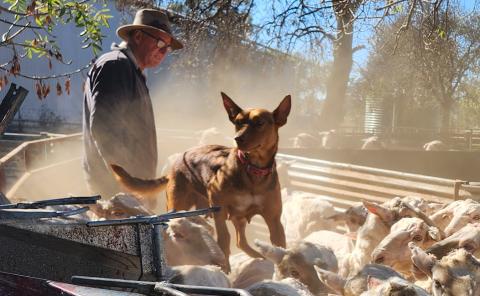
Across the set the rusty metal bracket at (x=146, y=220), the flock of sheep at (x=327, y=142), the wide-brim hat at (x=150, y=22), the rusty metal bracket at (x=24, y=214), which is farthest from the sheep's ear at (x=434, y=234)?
the flock of sheep at (x=327, y=142)

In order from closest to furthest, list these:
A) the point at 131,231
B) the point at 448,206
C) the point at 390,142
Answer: the point at 131,231 < the point at 448,206 < the point at 390,142

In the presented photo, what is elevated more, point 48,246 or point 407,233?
point 48,246

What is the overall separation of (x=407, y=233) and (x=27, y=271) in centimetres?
316

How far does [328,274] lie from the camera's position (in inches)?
135

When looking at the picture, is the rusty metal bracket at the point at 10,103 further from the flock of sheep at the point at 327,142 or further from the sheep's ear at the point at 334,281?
the flock of sheep at the point at 327,142

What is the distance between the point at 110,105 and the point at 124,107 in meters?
0.14

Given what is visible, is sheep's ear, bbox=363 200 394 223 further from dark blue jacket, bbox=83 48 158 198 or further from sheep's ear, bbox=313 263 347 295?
dark blue jacket, bbox=83 48 158 198

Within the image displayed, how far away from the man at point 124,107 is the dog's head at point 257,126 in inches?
54.6

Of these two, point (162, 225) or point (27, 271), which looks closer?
point (27, 271)

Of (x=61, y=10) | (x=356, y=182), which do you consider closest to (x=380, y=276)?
(x=61, y=10)

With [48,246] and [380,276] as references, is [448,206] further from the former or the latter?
[48,246]

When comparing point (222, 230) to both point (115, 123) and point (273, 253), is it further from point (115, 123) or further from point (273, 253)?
point (115, 123)

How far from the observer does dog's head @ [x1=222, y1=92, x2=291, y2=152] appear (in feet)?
14.1

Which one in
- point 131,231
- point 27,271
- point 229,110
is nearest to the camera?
point 27,271
